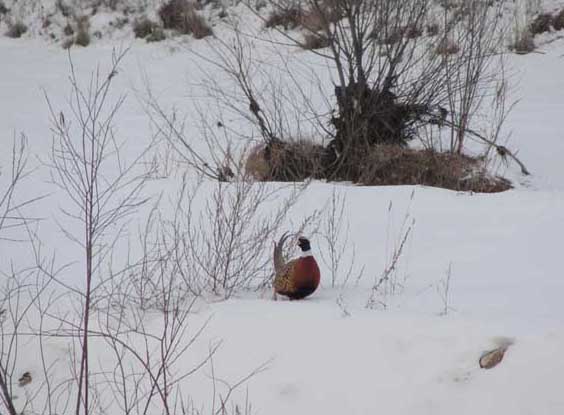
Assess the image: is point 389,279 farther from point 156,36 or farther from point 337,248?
point 156,36

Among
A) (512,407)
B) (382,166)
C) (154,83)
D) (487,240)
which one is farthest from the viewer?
(154,83)

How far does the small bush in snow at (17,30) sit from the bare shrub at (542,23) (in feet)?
29.2

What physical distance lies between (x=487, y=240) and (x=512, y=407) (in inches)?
88.4

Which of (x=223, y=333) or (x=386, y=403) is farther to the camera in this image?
(x=223, y=333)

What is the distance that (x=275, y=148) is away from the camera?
6.90 meters

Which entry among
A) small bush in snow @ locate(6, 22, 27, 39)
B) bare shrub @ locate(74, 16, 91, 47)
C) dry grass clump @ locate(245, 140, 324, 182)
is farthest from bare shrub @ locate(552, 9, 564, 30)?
small bush in snow @ locate(6, 22, 27, 39)

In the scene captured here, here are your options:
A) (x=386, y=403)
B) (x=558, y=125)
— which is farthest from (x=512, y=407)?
(x=558, y=125)

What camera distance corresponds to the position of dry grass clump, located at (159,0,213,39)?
475 inches

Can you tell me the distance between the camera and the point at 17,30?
1309cm

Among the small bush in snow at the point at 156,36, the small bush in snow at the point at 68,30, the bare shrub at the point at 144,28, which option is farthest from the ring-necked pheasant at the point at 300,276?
the small bush in snow at the point at 68,30

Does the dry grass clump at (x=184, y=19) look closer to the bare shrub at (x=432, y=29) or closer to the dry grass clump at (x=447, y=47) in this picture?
the bare shrub at (x=432, y=29)

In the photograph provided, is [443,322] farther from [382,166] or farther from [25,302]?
[382,166]

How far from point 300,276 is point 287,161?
3.31 meters

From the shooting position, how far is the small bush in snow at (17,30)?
13.1 m
